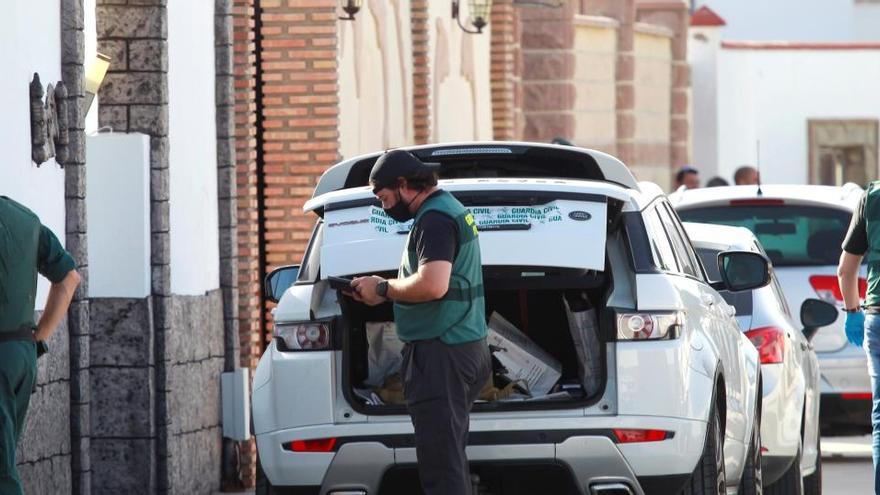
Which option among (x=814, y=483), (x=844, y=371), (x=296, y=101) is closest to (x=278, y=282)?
(x=814, y=483)

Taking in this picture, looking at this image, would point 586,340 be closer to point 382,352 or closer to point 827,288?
point 382,352

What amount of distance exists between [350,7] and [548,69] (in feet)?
53.2

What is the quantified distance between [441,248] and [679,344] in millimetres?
905

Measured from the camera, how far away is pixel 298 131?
688 inches

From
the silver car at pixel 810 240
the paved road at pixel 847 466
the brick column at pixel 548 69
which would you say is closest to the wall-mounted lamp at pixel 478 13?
the paved road at pixel 847 466

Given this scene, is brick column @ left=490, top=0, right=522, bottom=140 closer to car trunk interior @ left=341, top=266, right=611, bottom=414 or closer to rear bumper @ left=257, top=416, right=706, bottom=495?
car trunk interior @ left=341, top=266, right=611, bottom=414

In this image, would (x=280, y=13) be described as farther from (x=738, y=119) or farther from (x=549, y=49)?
(x=738, y=119)

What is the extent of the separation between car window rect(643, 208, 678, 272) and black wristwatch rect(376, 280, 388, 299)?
3.30ft

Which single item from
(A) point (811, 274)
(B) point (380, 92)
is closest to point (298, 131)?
(B) point (380, 92)

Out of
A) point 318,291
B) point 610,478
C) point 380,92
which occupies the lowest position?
point 610,478

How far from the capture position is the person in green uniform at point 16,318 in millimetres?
8602

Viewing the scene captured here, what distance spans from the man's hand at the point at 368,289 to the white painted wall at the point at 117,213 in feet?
15.9

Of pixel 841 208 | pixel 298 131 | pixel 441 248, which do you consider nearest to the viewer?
pixel 441 248

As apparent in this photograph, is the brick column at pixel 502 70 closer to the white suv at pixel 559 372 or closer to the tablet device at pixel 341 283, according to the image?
the white suv at pixel 559 372
